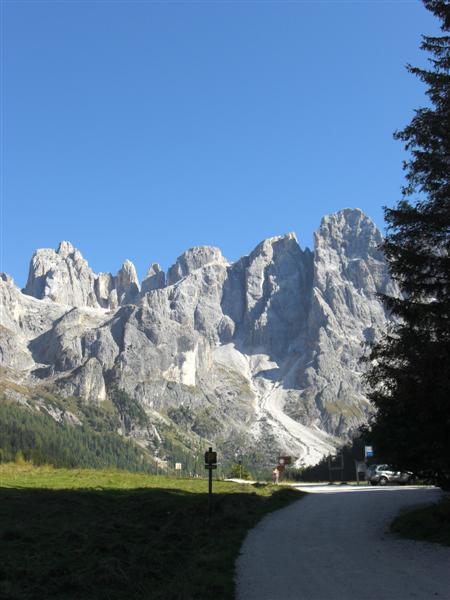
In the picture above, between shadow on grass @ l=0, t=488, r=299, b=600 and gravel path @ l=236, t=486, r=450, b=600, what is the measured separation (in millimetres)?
763

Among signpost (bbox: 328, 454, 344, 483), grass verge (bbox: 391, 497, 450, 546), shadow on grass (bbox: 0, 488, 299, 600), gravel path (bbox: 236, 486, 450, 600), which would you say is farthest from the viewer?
signpost (bbox: 328, 454, 344, 483)

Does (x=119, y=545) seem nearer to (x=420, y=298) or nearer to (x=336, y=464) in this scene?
(x=420, y=298)

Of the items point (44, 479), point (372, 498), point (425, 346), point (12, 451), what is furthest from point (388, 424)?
point (12, 451)

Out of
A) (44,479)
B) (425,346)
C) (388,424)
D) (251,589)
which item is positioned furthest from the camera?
(44,479)

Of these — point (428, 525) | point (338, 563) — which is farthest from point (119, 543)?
point (428, 525)

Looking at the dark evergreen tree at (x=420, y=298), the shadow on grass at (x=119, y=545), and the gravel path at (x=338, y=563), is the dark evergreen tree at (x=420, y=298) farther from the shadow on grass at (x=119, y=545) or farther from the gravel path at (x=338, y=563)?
the shadow on grass at (x=119, y=545)

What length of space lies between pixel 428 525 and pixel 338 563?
6.07 meters

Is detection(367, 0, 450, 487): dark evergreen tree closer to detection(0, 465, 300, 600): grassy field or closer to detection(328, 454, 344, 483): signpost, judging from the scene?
detection(0, 465, 300, 600): grassy field

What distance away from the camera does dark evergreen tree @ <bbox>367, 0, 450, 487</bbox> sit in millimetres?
19219

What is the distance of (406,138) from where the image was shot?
71.3 feet

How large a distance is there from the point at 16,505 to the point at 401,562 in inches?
743

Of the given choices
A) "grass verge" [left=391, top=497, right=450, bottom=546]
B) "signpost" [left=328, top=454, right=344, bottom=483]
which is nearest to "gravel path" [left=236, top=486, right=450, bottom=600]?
"grass verge" [left=391, top=497, right=450, bottom=546]

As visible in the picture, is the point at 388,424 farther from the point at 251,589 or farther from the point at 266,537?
the point at 251,589

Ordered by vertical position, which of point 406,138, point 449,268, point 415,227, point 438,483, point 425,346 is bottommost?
point 438,483
